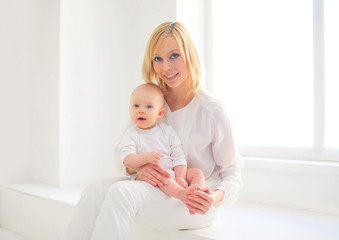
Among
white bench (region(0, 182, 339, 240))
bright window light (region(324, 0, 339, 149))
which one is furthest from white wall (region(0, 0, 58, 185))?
bright window light (region(324, 0, 339, 149))

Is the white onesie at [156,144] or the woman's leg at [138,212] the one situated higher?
the white onesie at [156,144]

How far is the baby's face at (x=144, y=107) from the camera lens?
138 cm

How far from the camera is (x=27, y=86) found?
7.70 feet

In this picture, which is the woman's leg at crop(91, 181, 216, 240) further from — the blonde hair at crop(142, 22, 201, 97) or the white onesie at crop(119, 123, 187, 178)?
the blonde hair at crop(142, 22, 201, 97)

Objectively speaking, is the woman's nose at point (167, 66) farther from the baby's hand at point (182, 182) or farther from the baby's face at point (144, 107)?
the baby's hand at point (182, 182)

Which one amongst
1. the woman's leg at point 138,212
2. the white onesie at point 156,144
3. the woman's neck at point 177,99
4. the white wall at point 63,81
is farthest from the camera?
the white wall at point 63,81

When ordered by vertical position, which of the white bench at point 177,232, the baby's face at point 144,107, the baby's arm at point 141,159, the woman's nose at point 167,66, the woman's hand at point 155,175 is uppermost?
the woman's nose at point 167,66

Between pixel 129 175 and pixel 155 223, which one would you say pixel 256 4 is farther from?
pixel 155 223

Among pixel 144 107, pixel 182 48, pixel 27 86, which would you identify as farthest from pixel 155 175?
pixel 27 86

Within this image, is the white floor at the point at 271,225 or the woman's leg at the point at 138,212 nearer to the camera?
the woman's leg at the point at 138,212

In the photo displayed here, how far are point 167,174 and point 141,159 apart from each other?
116mm

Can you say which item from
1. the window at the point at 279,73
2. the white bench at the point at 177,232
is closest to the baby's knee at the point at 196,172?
the white bench at the point at 177,232

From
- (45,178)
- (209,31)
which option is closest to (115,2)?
(209,31)

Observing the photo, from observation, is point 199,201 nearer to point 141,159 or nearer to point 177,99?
point 141,159
